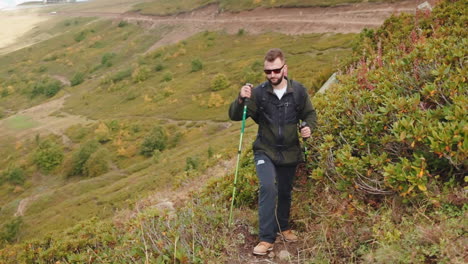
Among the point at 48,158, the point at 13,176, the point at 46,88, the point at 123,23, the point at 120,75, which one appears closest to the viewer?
the point at 13,176

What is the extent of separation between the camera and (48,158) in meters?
65.0

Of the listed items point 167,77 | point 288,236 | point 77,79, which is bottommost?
point 77,79

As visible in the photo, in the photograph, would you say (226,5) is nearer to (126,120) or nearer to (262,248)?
(126,120)

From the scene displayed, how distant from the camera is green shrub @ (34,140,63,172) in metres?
64.8

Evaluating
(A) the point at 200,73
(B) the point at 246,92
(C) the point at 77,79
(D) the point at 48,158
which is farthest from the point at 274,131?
(C) the point at 77,79

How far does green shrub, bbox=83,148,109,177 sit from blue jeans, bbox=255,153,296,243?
5607 cm

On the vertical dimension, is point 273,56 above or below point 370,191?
above

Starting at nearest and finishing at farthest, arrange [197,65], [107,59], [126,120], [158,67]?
[126,120] < [197,65] < [158,67] < [107,59]

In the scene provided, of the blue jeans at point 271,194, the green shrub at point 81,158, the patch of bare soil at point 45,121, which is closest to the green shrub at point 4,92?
the patch of bare soil at point 45,121

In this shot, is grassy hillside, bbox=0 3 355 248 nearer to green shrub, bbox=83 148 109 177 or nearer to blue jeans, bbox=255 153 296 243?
green shrub, bbox=83 148 109 177

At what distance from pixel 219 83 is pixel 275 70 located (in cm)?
6603

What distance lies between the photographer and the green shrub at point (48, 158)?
6475 cm

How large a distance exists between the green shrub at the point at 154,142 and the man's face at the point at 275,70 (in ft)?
174

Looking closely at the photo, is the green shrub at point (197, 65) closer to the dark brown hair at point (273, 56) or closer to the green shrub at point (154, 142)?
the green shrub at point (154, 142)
